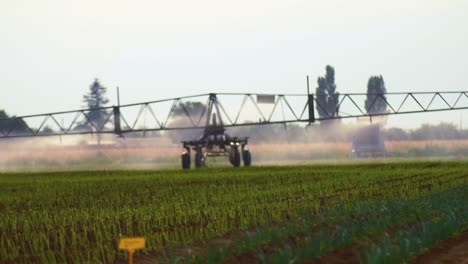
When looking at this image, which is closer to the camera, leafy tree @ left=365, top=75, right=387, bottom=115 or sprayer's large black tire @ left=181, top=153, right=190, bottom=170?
sprayer's large black tire @ left=181, top=153, right=190, bottom=170

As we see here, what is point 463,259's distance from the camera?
12.2 m

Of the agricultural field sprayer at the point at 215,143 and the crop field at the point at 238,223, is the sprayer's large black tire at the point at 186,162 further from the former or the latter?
the crop field at the point at 238,223

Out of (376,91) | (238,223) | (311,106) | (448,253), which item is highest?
(376,91)

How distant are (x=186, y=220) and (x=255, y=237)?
15.9 feet

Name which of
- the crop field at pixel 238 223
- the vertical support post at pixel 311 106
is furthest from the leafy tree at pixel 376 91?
the crop field at pixel 238 223

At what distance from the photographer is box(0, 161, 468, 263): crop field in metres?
12.5

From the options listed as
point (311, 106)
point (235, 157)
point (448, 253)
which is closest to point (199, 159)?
point (235, 157)

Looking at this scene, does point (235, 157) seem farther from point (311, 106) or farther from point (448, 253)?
point (448, 253)

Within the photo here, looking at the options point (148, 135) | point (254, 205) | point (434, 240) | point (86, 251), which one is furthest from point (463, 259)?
point (148, 135)

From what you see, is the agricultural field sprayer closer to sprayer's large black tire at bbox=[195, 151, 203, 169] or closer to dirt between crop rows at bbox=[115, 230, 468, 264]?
sprayer's large black tire at bbox=[195, 151, 203, 169]

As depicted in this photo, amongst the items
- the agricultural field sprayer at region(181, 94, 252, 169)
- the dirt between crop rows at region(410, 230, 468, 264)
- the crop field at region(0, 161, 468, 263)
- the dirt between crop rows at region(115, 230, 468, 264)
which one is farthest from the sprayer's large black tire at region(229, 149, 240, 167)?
the dirt between crop rows at region(115, 230, 468, 264)

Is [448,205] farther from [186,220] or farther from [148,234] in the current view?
[148,234]

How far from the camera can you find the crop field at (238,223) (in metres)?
12.5

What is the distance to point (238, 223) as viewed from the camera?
688 inches
